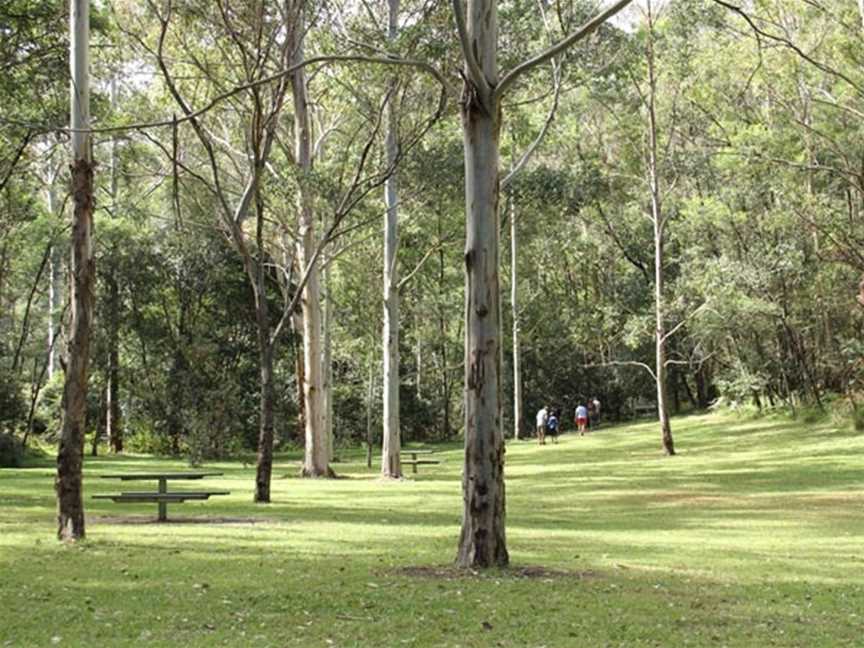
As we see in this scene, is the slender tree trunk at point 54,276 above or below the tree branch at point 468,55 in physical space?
above

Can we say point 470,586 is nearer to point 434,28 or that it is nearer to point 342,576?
point 342,576

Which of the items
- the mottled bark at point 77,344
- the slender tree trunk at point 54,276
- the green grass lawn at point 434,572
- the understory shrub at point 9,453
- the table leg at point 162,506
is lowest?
the green grass lawn at point 434,572

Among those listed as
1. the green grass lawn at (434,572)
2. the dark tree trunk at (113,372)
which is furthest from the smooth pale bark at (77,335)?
the dark tree trunk at (113,372)

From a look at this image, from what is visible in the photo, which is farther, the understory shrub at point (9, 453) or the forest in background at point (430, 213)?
the understory shrub at point (9, 453)

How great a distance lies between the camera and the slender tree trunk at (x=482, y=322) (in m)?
9.45

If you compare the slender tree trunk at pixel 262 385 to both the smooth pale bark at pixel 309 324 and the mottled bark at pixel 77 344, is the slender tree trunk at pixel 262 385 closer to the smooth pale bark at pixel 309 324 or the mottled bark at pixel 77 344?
the smooth pale bark at pixel 309 324

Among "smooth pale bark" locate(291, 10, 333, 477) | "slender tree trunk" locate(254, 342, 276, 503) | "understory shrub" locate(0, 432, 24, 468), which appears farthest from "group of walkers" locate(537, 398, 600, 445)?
"slender tree trunk" locate(254, 342, 276, 503)

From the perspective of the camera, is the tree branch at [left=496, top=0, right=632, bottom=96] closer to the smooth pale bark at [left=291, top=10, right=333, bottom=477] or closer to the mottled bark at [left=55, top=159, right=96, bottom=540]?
the mottled bark at [left=55, top=159, right=96, bottom=540]

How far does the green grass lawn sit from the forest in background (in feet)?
17.1

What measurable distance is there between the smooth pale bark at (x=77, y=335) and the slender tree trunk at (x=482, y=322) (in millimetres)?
4390

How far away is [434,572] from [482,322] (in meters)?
2.25

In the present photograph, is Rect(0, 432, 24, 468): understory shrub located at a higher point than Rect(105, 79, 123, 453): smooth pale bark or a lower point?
lower

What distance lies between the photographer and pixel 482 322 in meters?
9.49

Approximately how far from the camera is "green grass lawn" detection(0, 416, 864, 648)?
704cm
